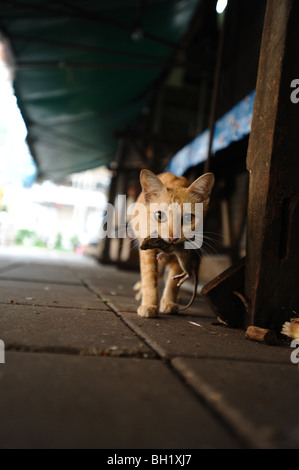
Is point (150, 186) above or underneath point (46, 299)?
above

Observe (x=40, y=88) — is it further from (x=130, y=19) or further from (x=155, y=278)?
(x=155, y=278)

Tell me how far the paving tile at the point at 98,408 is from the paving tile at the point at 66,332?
113mm

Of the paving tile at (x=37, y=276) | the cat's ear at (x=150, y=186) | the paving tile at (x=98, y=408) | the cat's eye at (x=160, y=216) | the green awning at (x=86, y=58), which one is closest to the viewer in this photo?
the paving tile at (x=98, y=408)

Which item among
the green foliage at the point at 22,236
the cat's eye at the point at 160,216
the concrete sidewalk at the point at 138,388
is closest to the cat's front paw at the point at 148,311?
the concrete sidewalk at the point at 138,388

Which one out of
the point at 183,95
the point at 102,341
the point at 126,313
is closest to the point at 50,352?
the point at 102,341

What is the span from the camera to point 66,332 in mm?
1326

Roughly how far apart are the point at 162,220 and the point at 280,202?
0.67 metres

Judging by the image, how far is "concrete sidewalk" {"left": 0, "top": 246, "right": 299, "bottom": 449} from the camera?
2.12 ft

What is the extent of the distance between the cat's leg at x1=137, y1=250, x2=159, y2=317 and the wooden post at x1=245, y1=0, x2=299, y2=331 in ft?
1.76

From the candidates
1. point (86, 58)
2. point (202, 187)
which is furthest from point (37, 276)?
point (86, 58)

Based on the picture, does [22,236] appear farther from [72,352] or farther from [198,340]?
[72,352]

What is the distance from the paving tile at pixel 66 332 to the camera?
1125 millimetres

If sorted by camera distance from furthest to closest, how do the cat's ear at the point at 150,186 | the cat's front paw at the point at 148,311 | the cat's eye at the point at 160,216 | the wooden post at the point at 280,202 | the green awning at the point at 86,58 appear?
1. the green awning at the point at 86,58
2. the cat's ear at the point at 150,186
3. the cat's eye at the point at 160,216
4. the cat's front paw at the point at 148,311
5. the wooden post at the point at 280,202

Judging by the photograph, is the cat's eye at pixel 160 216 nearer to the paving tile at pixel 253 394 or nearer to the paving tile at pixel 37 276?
the paving tile at pixel 253 394
